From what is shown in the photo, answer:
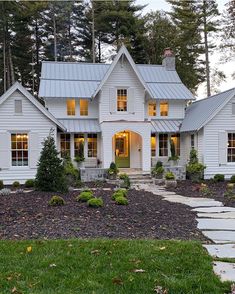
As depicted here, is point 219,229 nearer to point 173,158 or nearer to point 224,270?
point 224,270

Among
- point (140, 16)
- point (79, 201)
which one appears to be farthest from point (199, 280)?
point (140, 16)

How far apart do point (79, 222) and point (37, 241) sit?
1665 millimetres

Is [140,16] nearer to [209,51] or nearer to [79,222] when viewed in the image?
[209,51]

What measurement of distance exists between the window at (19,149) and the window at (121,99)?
219 inches

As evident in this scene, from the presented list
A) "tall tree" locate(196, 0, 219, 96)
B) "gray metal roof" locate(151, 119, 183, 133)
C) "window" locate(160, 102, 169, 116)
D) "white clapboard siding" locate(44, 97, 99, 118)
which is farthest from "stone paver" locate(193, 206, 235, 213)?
"tall tree" locate(196, 0, 219, 96)

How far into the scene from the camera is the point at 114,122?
63.7 ft

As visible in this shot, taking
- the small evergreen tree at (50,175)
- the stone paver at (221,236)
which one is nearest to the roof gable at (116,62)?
the small evergreen tree at (50,175)

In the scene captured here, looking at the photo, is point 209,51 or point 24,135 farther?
point 209,51

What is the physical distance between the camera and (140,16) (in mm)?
33906

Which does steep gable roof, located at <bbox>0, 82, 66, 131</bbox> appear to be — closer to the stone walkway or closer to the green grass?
the stone walkway

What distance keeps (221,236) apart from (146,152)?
13299 mm

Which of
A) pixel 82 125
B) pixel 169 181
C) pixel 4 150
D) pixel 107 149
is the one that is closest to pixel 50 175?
pixel 4 150

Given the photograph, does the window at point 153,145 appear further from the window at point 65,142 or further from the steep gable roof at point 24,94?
the steep gable roof at point 24,94

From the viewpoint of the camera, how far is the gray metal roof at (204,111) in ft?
62.8
